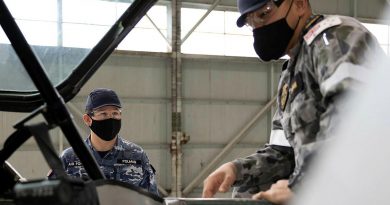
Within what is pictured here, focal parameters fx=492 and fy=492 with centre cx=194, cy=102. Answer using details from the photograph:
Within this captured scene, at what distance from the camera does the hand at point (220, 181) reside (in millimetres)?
1432

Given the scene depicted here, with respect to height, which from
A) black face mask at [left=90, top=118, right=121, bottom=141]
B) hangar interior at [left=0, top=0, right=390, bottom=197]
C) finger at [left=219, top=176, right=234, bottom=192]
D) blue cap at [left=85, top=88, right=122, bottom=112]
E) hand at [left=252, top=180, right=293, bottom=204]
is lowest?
hangar interior at [left=0, top=0, right=390, bottom=197]

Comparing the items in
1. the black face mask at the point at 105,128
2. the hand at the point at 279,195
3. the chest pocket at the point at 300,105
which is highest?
the chest pocket at the point at 300,105

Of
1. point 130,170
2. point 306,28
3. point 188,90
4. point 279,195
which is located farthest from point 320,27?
point 188,90

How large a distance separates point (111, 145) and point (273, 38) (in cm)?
188

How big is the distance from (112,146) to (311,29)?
2.06 meters

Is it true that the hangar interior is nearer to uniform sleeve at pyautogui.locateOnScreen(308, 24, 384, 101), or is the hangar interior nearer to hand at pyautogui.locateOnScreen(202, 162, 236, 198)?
hand at pyautogui.locateOnScreen(202, 162, 236, 198)

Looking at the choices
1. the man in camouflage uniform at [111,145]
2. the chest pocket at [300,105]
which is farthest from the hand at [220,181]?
the man in camouflage uniform at [111,145]

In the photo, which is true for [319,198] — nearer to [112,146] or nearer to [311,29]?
[311,29]

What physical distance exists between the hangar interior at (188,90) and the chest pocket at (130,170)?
3481 mm

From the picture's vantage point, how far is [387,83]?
1.09 metres

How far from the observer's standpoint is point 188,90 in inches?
283

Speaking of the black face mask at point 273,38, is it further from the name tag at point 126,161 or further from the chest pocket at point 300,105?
the name tag at point 126,161

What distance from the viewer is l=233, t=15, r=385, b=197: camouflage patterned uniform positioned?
110 cm

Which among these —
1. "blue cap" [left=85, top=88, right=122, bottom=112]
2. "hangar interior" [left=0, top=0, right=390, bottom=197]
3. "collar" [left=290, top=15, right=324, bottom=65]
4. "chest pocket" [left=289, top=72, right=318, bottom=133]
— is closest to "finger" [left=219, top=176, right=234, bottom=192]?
"chest pocket" [left=289, top=72, right=318, bottom=133]
